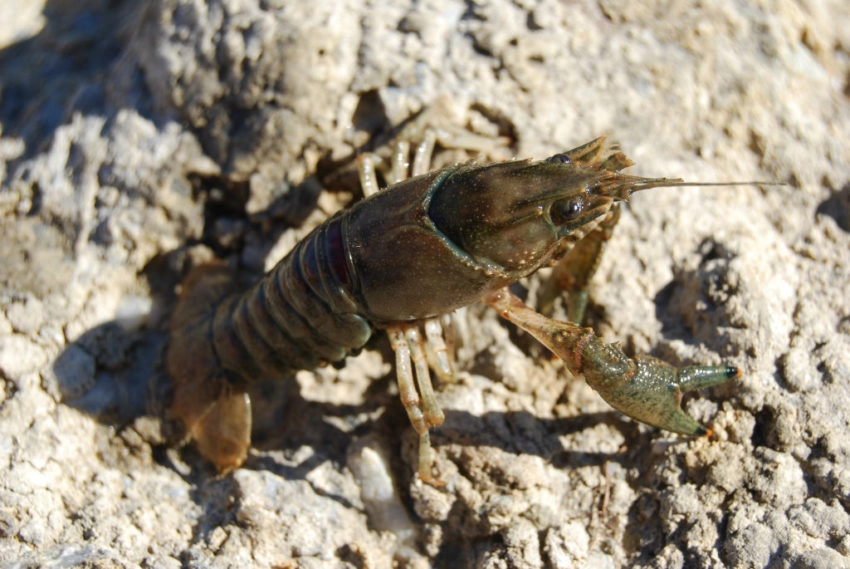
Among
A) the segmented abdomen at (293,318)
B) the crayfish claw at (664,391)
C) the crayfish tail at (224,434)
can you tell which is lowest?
the crayfish claw at (664,391)

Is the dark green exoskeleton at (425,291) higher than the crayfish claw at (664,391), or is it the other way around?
the dark green exoskeleton at (425,291)

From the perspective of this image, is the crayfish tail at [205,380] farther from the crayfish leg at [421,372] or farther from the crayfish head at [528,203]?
the crayfish head at [528,203]

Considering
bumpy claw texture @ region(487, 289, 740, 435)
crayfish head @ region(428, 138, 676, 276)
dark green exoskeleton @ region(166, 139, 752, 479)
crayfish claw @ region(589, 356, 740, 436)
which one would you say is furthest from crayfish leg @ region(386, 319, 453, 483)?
crayfish claw @ region(589, 356, 740, 436)

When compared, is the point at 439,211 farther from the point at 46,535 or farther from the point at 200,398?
the point at 46,535

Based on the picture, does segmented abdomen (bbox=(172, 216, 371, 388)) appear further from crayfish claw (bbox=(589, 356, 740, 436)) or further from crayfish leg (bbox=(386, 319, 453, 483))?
crayfish claw (bbox=(589, 356, 740, 436))

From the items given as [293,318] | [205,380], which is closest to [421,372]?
[293,318]

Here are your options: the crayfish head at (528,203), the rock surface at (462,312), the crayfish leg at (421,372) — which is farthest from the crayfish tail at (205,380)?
the crayfish head at (528,203)
